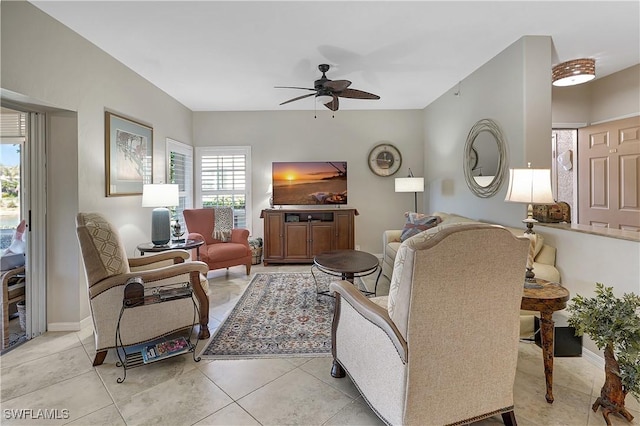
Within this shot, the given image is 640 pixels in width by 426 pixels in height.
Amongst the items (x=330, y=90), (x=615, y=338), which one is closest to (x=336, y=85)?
(x=330, y=90)

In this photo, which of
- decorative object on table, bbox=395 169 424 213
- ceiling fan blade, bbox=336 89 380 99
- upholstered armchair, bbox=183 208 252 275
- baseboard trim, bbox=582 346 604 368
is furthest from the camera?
decorative object on table, bbox=395 169 424 213

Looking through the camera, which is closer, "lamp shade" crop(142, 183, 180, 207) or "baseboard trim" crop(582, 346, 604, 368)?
"baseboard trim" crop(582, 346, 604, 368)

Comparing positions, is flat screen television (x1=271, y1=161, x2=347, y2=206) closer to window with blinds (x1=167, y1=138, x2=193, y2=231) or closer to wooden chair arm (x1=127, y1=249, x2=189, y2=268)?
window with blinds (x1=167, y1=138, x2=193, y2=231)

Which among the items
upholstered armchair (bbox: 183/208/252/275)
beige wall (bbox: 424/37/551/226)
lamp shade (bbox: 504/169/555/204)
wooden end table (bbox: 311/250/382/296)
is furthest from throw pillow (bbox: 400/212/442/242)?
upholstered armchair (bbox: 183/208/252/275)

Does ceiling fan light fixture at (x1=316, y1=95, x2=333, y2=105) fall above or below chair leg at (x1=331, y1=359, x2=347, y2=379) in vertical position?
above

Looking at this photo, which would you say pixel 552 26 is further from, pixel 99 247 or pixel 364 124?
pixel 99 247

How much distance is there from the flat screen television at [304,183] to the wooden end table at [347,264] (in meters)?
1.73

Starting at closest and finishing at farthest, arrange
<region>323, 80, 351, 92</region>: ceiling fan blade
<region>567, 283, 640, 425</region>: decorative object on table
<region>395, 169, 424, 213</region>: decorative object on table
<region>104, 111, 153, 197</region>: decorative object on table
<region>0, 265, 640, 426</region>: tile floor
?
<region>567, 283, 640, 425</region>: decorative object on table → <region>0, 265, 640, 426</region>: tile floor → <region>323, 80, 351, 92</region>: ceiling fan blade → <region>104, 111, 153, 197</region>: decorative object on table → <region>395, 169, 424, 213</region>: decorative object on table

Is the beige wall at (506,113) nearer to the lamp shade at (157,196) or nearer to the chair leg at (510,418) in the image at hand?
the chair leg at (510,418)

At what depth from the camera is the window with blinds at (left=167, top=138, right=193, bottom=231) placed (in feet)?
14.0

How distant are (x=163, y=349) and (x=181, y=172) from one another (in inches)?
130

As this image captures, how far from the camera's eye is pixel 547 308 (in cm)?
159

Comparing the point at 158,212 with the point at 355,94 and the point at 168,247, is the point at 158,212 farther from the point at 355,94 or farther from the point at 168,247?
the point at 355,94

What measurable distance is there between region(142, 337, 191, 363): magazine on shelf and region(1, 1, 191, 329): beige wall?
42.9 inches
